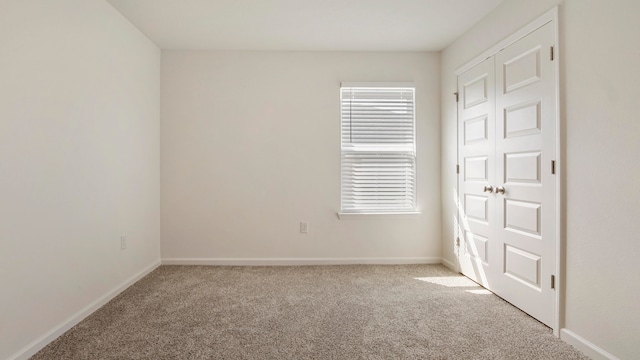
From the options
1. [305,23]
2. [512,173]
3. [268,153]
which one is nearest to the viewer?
[512,173]

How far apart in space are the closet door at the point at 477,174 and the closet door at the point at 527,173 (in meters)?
0.10

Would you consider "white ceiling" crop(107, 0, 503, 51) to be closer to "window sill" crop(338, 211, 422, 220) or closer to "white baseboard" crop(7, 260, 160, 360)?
"window sill" crop(338, 211, 422, 220)

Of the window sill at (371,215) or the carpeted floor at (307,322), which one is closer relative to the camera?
the carpeted floor at (307,322)

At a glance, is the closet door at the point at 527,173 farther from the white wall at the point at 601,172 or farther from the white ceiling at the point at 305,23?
the white ceiling at the point at 305,23

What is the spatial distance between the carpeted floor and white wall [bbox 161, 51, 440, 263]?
527mm

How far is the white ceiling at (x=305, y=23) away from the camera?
2648 millimetres

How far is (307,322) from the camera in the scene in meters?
2.22

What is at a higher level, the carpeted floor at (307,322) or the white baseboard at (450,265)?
the white baseboard at (450,265)

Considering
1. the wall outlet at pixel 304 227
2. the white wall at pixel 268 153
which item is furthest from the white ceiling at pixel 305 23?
the wall outlet at pixel 304 227

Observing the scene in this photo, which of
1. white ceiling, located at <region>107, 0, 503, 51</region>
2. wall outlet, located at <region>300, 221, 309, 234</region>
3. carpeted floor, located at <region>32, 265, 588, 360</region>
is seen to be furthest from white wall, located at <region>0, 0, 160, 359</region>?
wall outlet, located at <region>300, 221, 309, 234</region>

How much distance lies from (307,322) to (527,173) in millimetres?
1927

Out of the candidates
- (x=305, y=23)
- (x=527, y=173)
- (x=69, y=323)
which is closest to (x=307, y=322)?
(x=69, y=323)

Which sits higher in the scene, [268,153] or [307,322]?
[268,153]

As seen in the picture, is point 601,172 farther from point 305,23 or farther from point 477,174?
point 305,23
